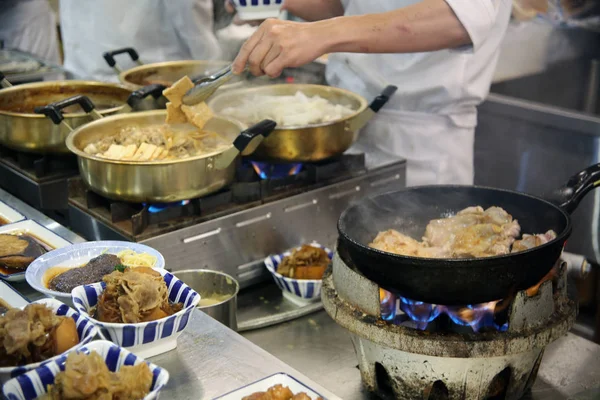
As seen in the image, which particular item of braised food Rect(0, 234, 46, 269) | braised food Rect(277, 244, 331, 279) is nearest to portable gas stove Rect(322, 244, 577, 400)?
braised food Rect(277, 244, 331, 279)

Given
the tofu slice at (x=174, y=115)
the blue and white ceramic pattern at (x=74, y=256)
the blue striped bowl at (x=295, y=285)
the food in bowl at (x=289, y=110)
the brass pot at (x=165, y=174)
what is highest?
the tofu slice at (x=174, y=115)

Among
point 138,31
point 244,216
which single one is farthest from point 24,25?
point 244,216

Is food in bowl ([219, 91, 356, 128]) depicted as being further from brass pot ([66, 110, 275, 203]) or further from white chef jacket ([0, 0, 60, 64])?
white chef jacket ([0, 0, 60, 64])

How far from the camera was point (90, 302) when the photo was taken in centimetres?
170

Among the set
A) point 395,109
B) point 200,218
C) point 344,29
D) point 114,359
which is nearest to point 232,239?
point 200,218

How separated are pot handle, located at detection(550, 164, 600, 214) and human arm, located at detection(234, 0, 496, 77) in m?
0.72

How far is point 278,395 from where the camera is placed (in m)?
1.48

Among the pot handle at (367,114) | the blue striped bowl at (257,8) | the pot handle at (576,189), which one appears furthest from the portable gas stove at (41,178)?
the pot handle at (576,189)

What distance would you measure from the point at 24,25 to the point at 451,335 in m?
5.35

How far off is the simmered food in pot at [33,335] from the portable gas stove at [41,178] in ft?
4.48

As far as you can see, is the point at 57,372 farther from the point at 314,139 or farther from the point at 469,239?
the point at 314,139

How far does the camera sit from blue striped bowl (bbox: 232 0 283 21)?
8.35 ft

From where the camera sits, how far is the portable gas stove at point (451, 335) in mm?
1804

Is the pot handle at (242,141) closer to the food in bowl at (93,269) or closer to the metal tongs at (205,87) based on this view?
the metal tongs at (205,87)
